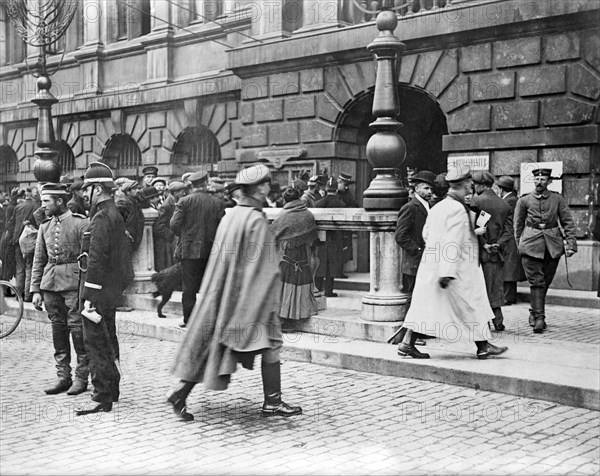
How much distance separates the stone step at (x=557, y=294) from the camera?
12062 mm

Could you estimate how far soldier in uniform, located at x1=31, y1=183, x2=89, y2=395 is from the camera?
7375 millimetres

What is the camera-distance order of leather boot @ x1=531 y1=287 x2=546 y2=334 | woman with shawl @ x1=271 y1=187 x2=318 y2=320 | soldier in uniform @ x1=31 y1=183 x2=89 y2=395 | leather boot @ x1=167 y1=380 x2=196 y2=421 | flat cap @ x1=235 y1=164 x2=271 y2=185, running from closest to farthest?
leather boot @ x1=167 y1=380 x2=196 y2=421 → flat cap @ x1=235 y1=164 x2=271 y2=185 → soldier in uniform @ x1=31 y1=183 x2=89 y2=395 → woman with shawl @ x1=271 y1=187 x2=318 y2=320 → leather boot @ x1=531 y1=287 x2=546 y2=334

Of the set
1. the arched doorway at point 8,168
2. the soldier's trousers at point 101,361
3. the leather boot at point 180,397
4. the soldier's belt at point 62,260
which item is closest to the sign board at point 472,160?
the soldier's belt at point 62,260

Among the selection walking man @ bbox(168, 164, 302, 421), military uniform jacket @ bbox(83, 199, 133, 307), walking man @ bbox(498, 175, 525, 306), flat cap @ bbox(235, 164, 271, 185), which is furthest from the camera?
walking man @ bbox(498, 175, 525, 306)

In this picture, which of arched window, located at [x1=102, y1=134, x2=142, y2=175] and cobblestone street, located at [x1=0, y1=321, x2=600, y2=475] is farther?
arched window, located at [x1=102, y1=134, x2=142, y2=175]

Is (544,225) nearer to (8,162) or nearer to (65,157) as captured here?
(65,157)

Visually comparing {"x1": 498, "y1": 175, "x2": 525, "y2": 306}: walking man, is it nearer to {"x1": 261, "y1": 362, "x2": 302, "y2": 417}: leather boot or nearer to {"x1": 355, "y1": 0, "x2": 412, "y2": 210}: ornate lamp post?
{"x1": 355, "y1": 0, "x2": 412, "y2": 210}: ornate lamp post

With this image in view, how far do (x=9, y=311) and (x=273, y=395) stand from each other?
26.6 feet

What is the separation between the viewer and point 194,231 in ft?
32.5

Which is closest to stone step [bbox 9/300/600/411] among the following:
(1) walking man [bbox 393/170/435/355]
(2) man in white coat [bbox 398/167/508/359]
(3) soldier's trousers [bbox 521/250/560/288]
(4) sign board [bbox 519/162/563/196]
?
(2) man in white coat [bbox 398/167/508/359]

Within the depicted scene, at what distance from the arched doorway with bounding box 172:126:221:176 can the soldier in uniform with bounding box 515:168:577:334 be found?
11515 millimetres

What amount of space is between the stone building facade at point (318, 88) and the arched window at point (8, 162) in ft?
3.56

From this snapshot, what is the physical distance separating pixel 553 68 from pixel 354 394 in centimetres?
851

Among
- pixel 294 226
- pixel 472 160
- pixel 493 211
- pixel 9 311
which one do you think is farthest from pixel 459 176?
pixel 9 311
